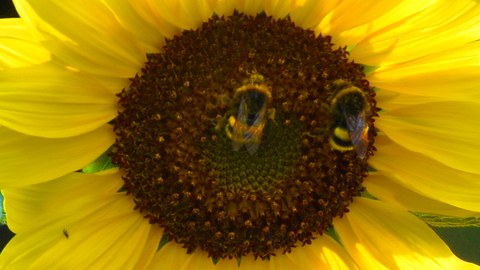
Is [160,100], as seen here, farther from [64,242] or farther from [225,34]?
[64,242]

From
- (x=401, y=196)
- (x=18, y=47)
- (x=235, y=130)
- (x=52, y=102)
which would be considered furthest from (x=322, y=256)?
(x=18, y=47)

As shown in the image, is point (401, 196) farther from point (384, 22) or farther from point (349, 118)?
point (384, 22)

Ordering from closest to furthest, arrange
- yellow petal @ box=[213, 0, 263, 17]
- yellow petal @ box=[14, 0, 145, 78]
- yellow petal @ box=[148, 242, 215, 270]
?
yellow petal @ box=[14, 0, 145, 78], yellow petal @ box=[213, 0, 263, 17], yellow petal @ box=[148, 242, 215, 270]

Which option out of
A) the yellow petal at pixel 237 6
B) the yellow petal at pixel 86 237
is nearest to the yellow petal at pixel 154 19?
the yellow petal at pixel 237 6

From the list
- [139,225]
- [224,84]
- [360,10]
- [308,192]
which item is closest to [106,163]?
[139,225]

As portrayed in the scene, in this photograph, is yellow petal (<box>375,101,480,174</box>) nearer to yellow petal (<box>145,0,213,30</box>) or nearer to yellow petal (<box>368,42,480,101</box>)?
yellow petal (<box>368,42,480,101</box>)

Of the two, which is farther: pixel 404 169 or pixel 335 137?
pixel 404 169

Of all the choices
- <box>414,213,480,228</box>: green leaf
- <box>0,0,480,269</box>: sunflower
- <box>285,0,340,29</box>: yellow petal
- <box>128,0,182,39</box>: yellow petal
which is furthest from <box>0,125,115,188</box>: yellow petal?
<box>414,213,480,228</box>: green leaf
